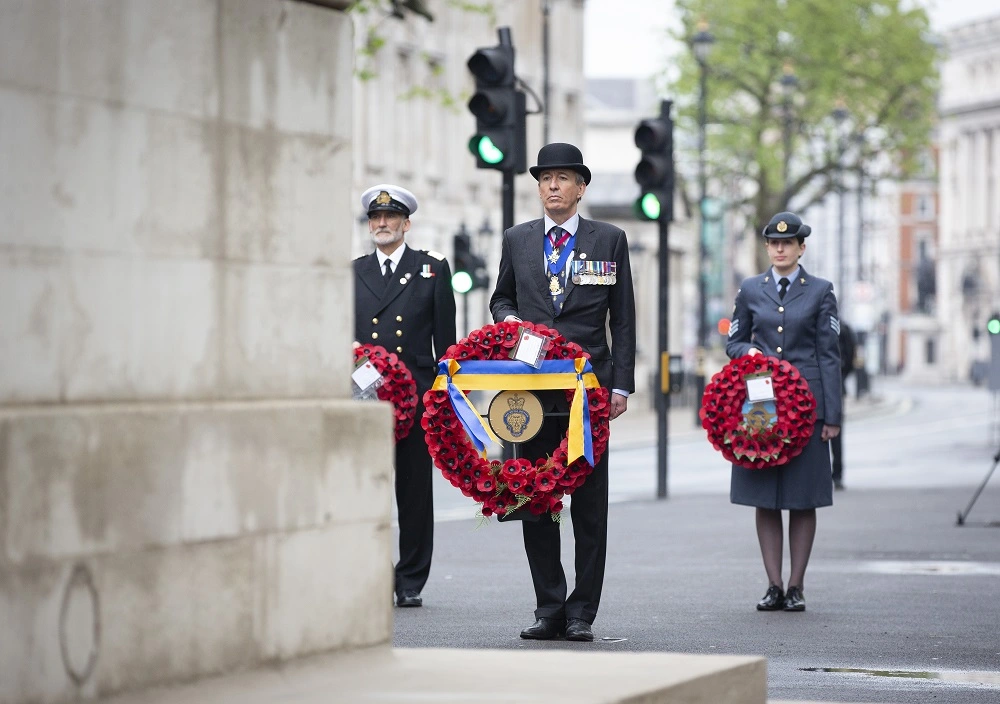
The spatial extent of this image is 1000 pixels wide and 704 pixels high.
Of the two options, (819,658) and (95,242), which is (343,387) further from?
(819,658)

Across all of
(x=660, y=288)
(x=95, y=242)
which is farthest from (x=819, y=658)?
(x=660, y=288)

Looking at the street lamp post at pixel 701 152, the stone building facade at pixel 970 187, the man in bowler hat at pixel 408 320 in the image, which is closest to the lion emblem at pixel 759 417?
the man in bowler hat at pixel 408 320

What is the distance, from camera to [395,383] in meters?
11.5

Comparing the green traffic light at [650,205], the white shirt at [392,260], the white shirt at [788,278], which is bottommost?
the white shirt at [788,278]

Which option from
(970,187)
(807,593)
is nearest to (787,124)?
(807,593)

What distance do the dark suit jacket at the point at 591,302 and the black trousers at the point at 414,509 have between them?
6.08ft

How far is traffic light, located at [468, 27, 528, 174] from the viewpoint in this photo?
16.5 m

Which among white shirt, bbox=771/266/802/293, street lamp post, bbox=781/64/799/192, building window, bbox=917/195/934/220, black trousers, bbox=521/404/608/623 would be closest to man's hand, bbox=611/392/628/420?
black trousers, bbox=521/404/608/623

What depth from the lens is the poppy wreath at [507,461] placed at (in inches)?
373

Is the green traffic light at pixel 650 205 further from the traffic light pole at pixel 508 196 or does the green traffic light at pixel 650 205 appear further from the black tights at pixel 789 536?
A: the black tights at pixel 789 536

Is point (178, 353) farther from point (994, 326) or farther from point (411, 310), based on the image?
point (994, 326)

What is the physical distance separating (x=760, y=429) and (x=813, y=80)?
55106mm

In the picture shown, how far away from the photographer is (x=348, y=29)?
6879mm

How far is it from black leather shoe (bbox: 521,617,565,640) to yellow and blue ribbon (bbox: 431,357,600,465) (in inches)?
31.4
